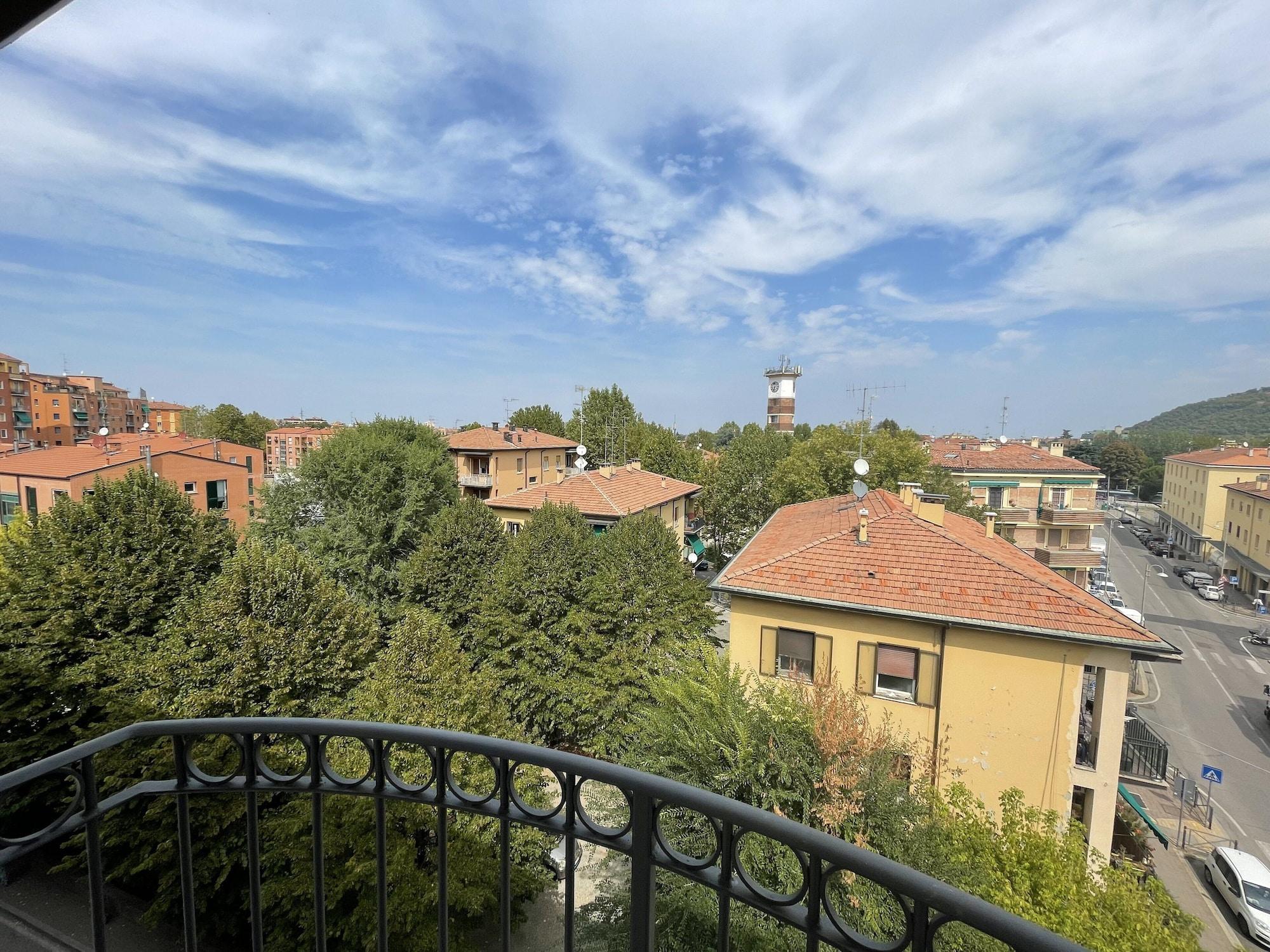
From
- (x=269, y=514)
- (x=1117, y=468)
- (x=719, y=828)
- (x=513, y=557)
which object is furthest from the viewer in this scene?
(x=1117, y=468)

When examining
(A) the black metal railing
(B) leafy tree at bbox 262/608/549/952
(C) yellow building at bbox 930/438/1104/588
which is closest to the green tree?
(C) yellow building at bbox 930/438/1104/588

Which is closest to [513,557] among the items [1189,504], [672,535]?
[672,535]

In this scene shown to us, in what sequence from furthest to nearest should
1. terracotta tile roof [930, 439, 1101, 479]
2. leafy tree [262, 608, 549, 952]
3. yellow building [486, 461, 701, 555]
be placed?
terracotta tile roof [930, 439, 1101, 479] → yellow building [486, 461, 701, 555] → leafy tree [262, 608, 549, 952]

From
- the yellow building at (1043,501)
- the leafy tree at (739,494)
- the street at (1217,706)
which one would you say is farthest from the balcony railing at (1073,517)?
the leafy tree at (739,494)

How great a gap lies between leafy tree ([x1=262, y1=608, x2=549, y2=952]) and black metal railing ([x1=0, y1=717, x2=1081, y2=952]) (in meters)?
6.42

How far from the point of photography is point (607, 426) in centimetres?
5272

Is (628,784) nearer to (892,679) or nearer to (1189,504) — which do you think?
(892,679)

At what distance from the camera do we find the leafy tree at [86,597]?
11695 mm

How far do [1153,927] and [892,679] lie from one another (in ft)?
17.7

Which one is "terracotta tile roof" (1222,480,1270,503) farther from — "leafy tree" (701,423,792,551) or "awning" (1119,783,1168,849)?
"awning" (1119,783,1168,849)

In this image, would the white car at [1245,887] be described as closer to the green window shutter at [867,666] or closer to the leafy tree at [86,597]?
the green window shutter at [867,666]

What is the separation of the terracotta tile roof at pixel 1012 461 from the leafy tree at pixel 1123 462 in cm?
6172

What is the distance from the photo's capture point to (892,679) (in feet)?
39.4

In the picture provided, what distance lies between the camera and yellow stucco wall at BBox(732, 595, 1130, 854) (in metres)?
10.7
